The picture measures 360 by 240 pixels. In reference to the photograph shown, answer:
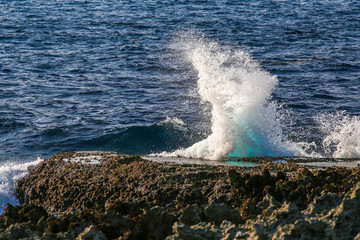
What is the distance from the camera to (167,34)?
2516 centimetres

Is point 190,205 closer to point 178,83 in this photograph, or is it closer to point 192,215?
point 192,215

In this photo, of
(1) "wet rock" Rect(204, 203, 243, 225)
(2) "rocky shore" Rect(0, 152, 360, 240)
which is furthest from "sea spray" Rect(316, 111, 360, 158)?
(1) "wet rock" Rect(204, 203, 243, 225)

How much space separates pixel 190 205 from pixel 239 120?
23.6ft

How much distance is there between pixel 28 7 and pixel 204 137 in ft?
75.5

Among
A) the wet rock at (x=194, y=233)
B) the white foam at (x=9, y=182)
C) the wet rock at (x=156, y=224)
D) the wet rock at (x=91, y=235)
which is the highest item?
the wet rock at (x=194, y=233)

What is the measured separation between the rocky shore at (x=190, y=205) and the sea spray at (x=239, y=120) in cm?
345

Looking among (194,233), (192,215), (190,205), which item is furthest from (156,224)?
(194,233)

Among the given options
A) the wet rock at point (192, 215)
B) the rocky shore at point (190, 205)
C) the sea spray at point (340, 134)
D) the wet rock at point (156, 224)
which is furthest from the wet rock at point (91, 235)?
the sea spray at point (340, 134)

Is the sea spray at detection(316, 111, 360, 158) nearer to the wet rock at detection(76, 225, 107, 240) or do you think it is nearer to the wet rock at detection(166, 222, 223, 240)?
the wet rock at detection(166, 222, 223, 240)

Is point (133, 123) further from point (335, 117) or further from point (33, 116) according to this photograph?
point (335, 117)

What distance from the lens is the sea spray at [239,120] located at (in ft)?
38.8

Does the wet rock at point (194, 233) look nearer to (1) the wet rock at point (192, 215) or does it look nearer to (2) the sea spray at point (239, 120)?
(1) the wet rock at point (192, 215)

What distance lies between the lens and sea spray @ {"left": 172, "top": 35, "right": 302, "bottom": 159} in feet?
38.8

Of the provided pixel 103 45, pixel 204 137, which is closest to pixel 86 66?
pixel 103 45
